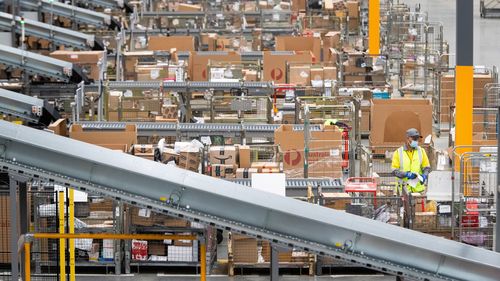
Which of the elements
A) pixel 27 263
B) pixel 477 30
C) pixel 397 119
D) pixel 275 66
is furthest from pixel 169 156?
pixel 477 30

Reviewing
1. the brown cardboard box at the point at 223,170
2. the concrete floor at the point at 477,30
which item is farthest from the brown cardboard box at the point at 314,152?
the concrete floor at the point at 477,30

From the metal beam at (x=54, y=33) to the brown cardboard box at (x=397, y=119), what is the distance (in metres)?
8.82

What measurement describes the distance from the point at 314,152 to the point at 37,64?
744 centimetres

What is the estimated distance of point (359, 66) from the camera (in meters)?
27.5

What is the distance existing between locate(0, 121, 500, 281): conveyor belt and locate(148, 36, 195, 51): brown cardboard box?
58.1 feet

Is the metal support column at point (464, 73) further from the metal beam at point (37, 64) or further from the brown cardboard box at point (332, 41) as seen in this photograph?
the brown cardboard box at point (332, 41)

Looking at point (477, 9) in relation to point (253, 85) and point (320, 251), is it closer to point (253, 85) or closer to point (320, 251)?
point (253, 85)

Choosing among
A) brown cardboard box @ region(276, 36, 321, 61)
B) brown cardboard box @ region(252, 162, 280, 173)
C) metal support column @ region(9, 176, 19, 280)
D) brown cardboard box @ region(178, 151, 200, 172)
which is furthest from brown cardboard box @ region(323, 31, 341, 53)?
metal support column @ region(9, 176, 19, 280)

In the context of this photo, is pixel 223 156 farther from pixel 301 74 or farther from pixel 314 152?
pixel 301 74

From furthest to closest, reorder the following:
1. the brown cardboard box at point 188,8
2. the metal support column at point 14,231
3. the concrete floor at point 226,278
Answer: the brown cardboard box at point 188,8, the concrete floor at point 226,278, the metal support column at point 14,231

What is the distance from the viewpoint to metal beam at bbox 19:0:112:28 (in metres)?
32.9

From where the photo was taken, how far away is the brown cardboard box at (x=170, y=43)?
29641 mm

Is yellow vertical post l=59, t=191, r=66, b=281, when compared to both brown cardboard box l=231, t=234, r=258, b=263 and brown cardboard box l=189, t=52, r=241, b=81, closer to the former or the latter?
brown cardboard box l=231, t=234, r=258, b=263

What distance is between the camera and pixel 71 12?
33.0 meters
